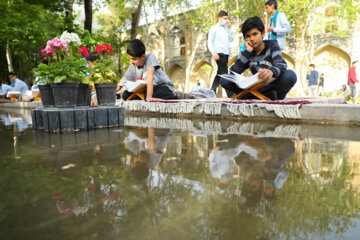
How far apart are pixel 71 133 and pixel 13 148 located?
0.67 meters

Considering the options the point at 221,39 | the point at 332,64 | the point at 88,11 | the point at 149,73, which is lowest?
the point at 149,73

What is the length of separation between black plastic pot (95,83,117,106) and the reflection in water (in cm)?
156

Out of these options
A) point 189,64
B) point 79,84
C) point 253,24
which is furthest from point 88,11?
point 189,64

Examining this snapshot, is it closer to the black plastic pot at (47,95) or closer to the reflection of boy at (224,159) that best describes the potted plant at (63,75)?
the black plastic pot at (47,95)

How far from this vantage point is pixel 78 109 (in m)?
2.70

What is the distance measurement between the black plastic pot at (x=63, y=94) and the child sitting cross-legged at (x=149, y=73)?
1488 millimetres

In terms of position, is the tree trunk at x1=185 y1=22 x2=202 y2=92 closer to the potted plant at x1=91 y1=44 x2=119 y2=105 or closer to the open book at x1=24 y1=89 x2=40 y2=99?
the open book at x1=24 y1=89 x2=40 y2=99

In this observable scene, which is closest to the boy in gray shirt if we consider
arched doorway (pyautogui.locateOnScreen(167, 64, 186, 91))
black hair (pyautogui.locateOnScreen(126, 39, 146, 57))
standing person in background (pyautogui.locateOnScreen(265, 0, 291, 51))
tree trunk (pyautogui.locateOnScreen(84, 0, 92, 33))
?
black hair (pyautogui.locateOnScreen(126, 39, 146, 57))

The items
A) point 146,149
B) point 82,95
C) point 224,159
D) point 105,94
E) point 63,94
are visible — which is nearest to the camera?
point 224,159

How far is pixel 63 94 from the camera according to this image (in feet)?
8.94

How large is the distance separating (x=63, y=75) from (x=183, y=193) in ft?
7.64

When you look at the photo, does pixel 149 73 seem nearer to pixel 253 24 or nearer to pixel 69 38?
pixel 69 38

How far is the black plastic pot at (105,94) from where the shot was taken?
325 cm

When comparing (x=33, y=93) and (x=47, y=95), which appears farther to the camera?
(x=33, y=93)
